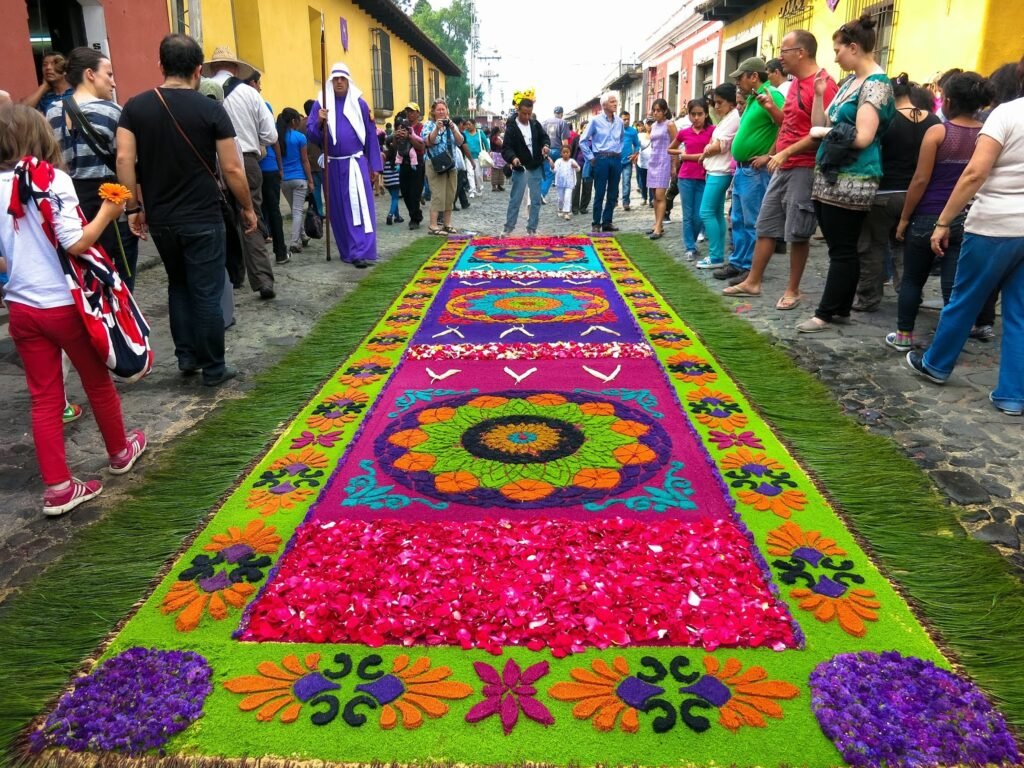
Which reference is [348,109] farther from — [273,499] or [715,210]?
[273,499]

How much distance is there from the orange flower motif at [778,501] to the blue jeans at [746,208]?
349cm

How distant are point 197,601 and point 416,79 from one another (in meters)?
24.4

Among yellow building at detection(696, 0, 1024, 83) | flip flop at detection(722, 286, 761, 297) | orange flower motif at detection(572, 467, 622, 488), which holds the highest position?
yellow building at detection(696, 0, 1024, 83)

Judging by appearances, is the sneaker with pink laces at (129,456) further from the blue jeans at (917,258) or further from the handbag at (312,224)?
the handbag at (312,224)

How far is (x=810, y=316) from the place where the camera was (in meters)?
5.35

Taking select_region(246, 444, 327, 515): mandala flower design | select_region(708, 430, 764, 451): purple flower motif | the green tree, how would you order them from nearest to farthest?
select_region(246, 444, 327, 515): mandala flower design < select_region(708, 430, 764, 451): purple flower motif < the green tree

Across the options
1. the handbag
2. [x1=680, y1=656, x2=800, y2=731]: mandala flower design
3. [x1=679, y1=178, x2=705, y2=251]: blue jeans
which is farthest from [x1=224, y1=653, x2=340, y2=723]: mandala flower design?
the handbag

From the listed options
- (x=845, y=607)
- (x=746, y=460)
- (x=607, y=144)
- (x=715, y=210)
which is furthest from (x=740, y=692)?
(x=607, y=144)

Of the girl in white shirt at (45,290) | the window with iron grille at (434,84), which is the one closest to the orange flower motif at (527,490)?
the girl in white shirt at (45,290)

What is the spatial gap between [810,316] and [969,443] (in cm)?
228

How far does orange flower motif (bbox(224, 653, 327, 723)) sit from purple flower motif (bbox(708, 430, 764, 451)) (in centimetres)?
199

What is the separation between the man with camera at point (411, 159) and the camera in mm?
10453

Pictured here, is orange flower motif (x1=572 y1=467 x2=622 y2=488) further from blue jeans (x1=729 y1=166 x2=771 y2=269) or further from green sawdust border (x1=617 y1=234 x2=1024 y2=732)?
blue jeans (x1=729 y1=166 x2=771 y2=269)

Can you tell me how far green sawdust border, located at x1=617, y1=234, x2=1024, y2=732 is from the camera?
1958mm
